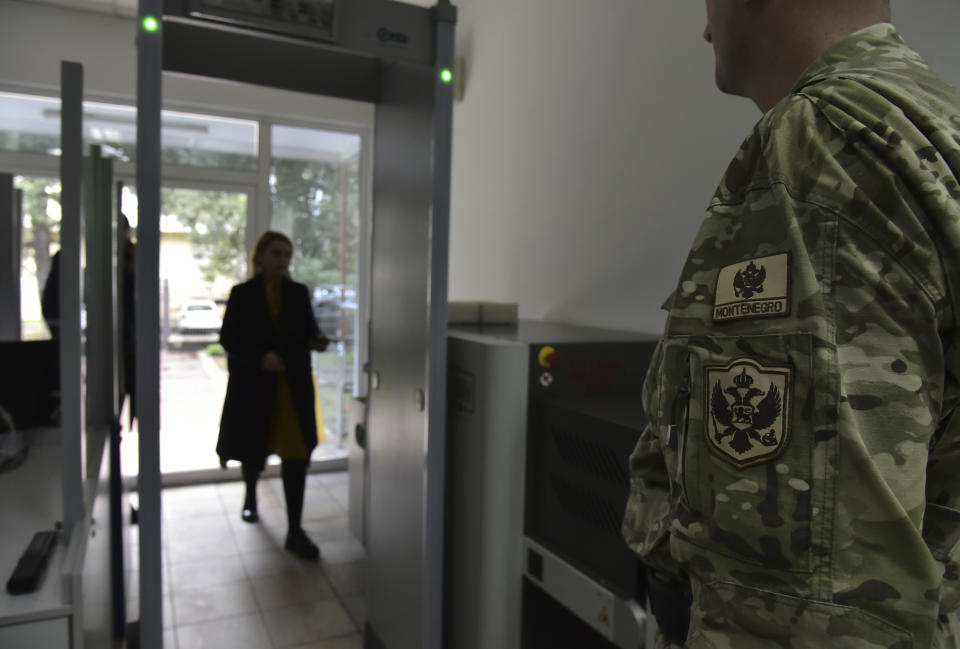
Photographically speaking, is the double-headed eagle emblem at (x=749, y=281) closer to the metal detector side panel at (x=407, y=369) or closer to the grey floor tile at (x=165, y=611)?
the metal detector side panel at (x=407, y=369)

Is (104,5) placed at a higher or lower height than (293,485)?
higher

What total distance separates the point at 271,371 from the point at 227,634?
108 cm

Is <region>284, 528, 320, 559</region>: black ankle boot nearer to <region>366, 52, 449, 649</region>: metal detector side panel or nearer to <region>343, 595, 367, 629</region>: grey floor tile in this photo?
<region>343, 595, 367, 629</region>: grey floor tile

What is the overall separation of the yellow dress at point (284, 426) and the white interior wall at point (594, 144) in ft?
3.29

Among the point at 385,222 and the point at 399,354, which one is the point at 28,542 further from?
the point at 385,222

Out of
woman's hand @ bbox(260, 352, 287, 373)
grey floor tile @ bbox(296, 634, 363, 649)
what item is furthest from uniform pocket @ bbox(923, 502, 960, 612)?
woman's hand @ bbox(260, 352, 287, 373)

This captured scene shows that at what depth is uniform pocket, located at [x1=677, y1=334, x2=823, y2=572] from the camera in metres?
0.53

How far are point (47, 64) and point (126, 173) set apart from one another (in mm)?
689

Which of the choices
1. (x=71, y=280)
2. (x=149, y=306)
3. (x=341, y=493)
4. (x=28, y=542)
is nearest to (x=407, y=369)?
(x=149, y=306)

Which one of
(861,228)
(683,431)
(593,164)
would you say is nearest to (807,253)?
(861,228)

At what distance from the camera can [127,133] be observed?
3969 millimetres

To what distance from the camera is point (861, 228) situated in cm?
53

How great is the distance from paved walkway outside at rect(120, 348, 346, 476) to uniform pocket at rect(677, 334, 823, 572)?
4.24 meters

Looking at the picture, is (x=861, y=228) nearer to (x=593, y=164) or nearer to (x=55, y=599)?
(x=55, y=599)
